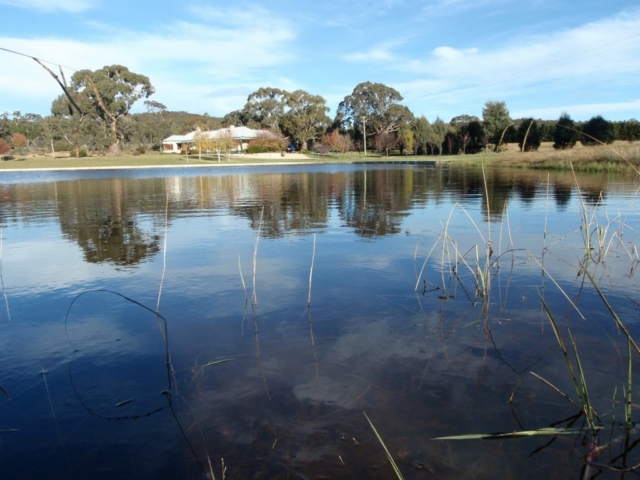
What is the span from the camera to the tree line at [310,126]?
59.0 meters

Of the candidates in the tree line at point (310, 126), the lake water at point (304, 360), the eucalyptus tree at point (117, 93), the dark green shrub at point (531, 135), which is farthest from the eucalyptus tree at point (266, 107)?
the lake water at point (304, 360)

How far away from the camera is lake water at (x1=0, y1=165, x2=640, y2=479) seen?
358 cm

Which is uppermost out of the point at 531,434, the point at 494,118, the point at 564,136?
the point at 494,118

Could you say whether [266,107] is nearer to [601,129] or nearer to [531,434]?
[601,129]

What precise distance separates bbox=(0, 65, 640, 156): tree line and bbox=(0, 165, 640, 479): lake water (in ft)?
158

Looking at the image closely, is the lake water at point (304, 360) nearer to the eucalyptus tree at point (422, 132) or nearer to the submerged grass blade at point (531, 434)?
the submerged grass blade at point (531, 434)

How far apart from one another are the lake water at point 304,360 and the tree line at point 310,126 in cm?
4831

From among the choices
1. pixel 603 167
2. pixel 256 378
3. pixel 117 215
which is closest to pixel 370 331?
pixel 256 378

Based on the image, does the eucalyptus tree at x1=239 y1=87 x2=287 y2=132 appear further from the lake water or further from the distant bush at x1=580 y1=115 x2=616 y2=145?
the lake water

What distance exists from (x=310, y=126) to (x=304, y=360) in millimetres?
93891

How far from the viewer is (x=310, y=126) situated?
3782 inches

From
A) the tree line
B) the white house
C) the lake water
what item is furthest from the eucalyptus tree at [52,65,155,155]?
the lake water

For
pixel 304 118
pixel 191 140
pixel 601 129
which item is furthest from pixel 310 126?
pixel 601 129

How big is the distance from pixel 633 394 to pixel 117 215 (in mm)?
14830
